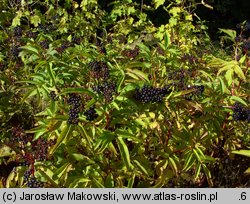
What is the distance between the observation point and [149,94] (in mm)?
2461

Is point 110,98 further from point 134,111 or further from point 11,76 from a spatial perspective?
point 11,76

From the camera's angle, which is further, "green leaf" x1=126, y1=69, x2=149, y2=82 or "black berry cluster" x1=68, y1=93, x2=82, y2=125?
"green leaf" x1=126, y1=69, x2=149, y2=82

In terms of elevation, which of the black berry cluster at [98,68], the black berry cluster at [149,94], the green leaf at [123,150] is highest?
the black berry cluster at [98,68]

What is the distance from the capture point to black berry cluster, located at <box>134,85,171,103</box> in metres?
2.46

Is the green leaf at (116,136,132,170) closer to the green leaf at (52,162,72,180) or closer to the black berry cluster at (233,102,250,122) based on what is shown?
the green leaf at (52,162,72,180)

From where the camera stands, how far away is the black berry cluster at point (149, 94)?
2.46m

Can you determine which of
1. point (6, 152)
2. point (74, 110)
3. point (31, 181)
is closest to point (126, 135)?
point (74, 110)

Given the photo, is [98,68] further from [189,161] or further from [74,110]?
[189,161]

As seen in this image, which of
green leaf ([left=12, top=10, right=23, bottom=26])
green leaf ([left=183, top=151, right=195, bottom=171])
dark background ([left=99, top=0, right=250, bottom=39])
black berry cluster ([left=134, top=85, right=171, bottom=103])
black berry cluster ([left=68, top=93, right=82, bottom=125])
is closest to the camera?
black berry cluster ([left=68, top=93, right=82, bottom=125])

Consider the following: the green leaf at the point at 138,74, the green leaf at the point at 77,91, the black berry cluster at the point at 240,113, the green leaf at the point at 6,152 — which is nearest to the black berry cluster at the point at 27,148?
the green leaf at the point at 6,152

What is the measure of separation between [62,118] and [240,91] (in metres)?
1.36

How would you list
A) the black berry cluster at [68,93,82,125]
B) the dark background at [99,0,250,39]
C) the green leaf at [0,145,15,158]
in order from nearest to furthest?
the black berry cluster at [68,93,82,125], the green leaf at [0,145,15,158], the dark background at [99,0,250,39]

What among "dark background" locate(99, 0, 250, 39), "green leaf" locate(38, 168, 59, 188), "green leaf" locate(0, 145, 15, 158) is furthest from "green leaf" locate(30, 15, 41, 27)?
"dark background" locate(99, 0, 250, 39)

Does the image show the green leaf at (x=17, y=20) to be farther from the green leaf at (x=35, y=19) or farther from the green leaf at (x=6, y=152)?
the green leaf at (x=6, y=152)
